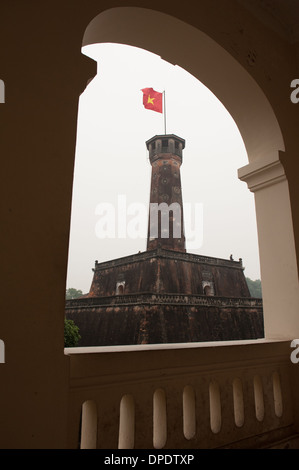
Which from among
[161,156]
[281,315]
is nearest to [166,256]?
[161,156]

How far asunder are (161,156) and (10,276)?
749 inches

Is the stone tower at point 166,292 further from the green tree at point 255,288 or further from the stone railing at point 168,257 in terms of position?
the green tree at point 255,288

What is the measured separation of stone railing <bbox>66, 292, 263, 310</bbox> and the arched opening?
1095 centimetres

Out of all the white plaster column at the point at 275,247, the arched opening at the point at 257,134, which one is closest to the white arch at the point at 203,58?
the arched opening at the point at 257,134

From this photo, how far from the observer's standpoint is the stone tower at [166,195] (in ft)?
58.0

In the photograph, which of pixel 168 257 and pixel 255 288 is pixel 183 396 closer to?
pixel 168 257

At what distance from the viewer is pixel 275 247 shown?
2250 millimetres

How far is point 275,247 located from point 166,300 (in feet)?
37.3

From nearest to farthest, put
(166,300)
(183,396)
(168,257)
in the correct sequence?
1. (183,396)
2. (166,300)
3. (168,257)

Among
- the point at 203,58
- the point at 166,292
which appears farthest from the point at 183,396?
the point at 166,292

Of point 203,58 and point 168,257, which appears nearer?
point 203,58

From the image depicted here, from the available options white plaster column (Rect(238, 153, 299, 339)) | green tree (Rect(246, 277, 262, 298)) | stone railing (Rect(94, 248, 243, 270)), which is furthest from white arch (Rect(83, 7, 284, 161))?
green tree (Rect(246, 277, 262, 298))

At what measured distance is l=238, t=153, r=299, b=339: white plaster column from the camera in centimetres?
213

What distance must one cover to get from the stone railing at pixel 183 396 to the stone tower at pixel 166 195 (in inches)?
595
